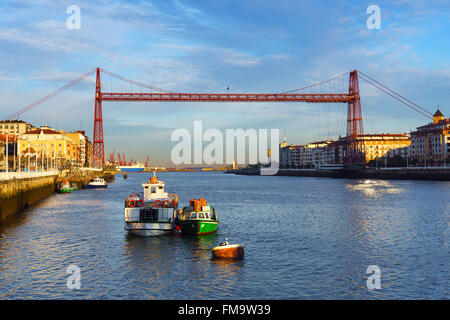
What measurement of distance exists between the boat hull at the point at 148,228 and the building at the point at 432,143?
13196 cm

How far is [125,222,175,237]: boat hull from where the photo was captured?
28.0 metres

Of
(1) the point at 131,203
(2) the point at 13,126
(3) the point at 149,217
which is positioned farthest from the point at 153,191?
(2) the point at 13,126

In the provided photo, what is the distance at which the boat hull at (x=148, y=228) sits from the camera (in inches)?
1104

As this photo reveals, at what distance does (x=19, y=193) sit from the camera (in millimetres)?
44156

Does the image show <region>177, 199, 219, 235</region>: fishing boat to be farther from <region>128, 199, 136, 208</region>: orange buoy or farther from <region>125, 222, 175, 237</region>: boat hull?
<region>128, 199, 136, 208</region>: orange buoy

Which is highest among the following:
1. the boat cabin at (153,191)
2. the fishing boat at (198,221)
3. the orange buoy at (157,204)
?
the boat cabin at (153,191)

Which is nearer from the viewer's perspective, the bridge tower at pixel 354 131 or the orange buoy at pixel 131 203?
the orange buoy at pixel 131 203

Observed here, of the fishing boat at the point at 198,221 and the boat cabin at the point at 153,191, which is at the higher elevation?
the boat cabin at the point at 153,191

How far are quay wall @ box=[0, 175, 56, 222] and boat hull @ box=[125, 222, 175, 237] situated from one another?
576 inches

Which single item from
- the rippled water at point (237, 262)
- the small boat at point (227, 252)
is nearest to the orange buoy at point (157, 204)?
the rippled water at point (237, 262)

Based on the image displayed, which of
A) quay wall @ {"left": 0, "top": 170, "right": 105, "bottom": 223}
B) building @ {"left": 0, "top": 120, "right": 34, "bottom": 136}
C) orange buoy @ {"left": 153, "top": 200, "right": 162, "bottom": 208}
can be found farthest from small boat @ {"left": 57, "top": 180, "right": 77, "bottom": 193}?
building @ {"left": 0, "top": 120, "right": 34, "bottom": 136}

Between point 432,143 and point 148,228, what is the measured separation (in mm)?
152281

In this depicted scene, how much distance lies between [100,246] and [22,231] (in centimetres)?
893

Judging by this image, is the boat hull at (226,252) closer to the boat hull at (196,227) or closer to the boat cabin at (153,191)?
the boat hull at (196,227)
